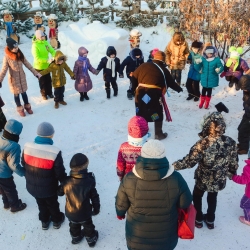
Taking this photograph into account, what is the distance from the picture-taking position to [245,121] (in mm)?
5102

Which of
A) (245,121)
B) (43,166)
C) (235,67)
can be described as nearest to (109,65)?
(235,67)

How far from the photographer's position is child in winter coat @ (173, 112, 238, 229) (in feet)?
10.7

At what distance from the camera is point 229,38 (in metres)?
8.45

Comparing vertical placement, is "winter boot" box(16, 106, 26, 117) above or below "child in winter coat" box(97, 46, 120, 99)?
below

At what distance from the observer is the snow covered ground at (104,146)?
3809 millimetres

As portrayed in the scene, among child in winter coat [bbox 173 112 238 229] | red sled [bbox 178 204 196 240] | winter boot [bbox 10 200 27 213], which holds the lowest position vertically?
winter boot [bbox 10 200 27 213]

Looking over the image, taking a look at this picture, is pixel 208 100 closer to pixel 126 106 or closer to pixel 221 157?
pixel 126 106

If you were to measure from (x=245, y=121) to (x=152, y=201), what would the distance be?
3.12 m

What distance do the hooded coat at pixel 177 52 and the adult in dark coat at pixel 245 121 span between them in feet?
8.09

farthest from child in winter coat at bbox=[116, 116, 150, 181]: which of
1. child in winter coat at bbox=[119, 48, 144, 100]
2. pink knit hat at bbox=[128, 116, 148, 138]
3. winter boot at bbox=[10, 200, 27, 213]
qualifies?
child in winter coat at bbox=[119, 48, 144, 100]

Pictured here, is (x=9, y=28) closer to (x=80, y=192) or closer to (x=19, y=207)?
(x=19, y=207)

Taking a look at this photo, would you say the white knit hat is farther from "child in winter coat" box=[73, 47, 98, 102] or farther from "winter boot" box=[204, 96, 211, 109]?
"child in winter coat" box=[73, 47, 98, 102]

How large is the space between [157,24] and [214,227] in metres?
11.4

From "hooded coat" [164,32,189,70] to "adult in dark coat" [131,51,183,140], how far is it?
72.1 inches
